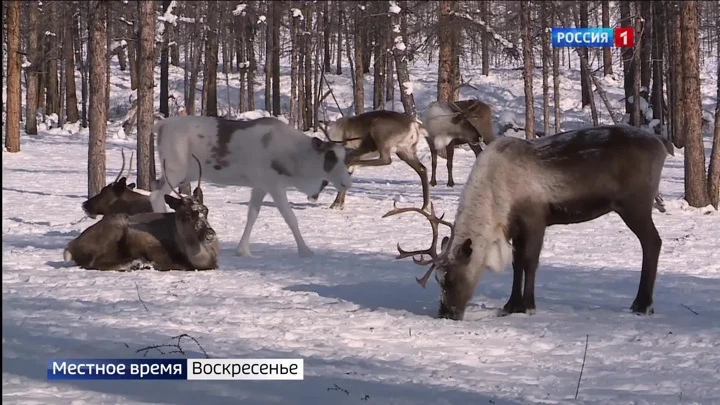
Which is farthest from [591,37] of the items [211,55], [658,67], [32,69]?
[32,69]

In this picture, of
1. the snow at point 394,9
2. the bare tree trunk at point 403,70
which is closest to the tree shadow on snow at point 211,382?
the bare tree trunk at point 403,70

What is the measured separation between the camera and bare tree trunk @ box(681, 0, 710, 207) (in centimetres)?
1500

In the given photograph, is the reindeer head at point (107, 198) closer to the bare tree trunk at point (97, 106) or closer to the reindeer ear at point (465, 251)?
the bare tree trunk at point (97, 106)

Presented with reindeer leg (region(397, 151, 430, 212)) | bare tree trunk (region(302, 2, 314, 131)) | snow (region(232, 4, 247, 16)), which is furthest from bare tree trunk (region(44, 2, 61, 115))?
reindeer leg (region(397, 151, 430, 212))

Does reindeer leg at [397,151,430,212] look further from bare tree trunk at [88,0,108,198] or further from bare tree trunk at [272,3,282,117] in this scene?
bare tree trunk at [272,3,282,117]

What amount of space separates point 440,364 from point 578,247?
6.08m

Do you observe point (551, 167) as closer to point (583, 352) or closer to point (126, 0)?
point (583, 352)

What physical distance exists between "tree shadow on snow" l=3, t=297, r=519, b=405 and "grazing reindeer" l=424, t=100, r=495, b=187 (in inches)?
526

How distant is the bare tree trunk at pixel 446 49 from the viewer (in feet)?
66.6

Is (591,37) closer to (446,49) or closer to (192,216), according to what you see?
(446,49)

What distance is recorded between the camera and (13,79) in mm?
24609

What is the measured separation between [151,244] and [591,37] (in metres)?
21.0

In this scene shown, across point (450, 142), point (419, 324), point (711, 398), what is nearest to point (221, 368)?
point (419, 324)

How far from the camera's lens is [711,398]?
198 inches
